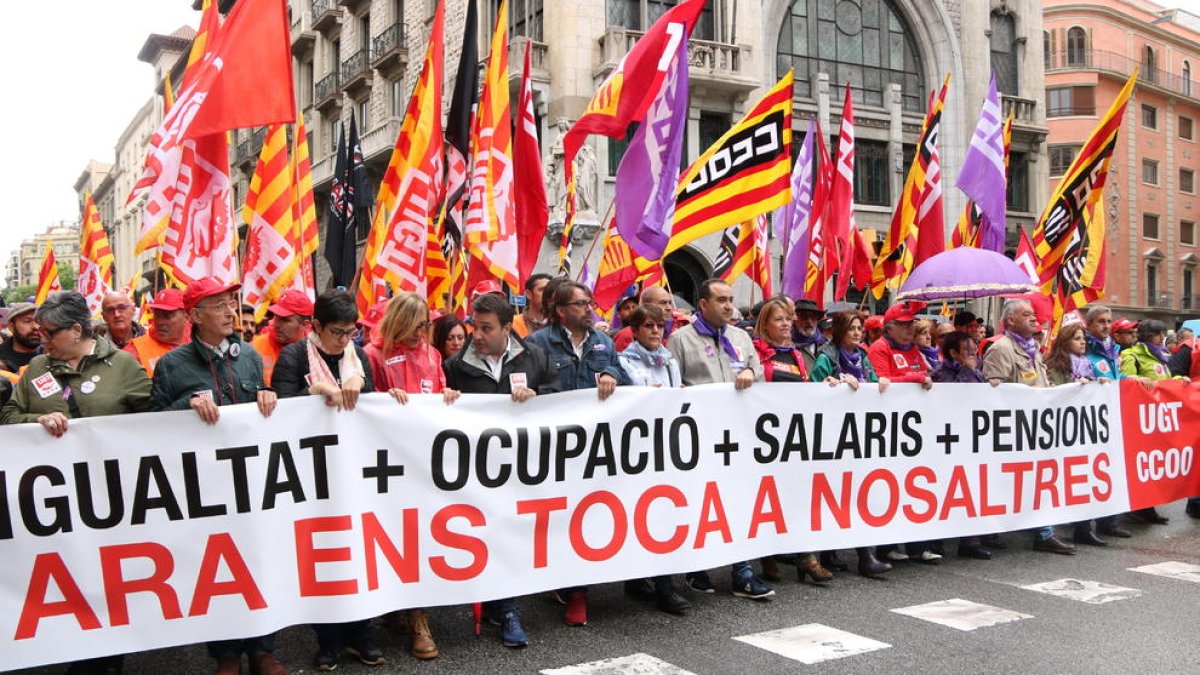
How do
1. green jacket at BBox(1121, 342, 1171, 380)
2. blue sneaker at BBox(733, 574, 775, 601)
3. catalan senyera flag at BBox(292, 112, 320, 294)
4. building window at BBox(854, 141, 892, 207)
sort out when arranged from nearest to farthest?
1. blue sneaker at BBox(733, 574, 775, 601)
2. catalan senyera flag at BBox(292, 112, 320, 294)
3. green jacket at BBox(1121, 342, 1171, 380)
4. building window at BBox(854, 141, 892, 207)

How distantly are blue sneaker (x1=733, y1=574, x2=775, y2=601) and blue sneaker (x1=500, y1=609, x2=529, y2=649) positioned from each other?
1.47 m

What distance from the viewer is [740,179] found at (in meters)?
8.44

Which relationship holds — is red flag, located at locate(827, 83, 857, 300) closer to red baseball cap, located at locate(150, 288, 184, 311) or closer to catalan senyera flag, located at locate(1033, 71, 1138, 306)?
catalan senyera flag, located at locate(1033, 71, 1138, 306)

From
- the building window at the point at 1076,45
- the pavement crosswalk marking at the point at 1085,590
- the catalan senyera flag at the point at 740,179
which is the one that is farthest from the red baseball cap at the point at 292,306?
the building window at the point at 1076,45

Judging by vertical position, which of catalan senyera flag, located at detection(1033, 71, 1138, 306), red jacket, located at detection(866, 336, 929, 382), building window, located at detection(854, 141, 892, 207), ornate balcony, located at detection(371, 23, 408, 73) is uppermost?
ornate balcony, located at detection(371, 23, 408, 73)

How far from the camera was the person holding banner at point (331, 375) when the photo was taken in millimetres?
4977

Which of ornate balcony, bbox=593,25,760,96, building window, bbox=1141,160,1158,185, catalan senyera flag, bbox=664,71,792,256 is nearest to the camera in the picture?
catalan senyera flag, bbox=664,71,792,256

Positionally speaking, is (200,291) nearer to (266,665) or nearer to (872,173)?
(266,665)

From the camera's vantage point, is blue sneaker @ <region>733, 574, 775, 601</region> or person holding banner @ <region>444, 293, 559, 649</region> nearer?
person holding banner @ <region>444, 293, 559, 649</region>

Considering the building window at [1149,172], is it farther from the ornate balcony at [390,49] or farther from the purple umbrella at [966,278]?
the purple umbrella at [966,278]

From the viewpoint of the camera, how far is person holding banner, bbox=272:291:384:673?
196 inches

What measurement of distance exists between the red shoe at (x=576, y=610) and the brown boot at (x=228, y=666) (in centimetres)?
171

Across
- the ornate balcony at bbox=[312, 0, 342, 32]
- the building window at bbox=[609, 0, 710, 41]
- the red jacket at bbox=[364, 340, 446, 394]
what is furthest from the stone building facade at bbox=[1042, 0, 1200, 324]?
the red jacket at bbox=[364, 340, 446, 394]

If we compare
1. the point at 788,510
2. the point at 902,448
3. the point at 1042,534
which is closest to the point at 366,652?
the point at 788,510
